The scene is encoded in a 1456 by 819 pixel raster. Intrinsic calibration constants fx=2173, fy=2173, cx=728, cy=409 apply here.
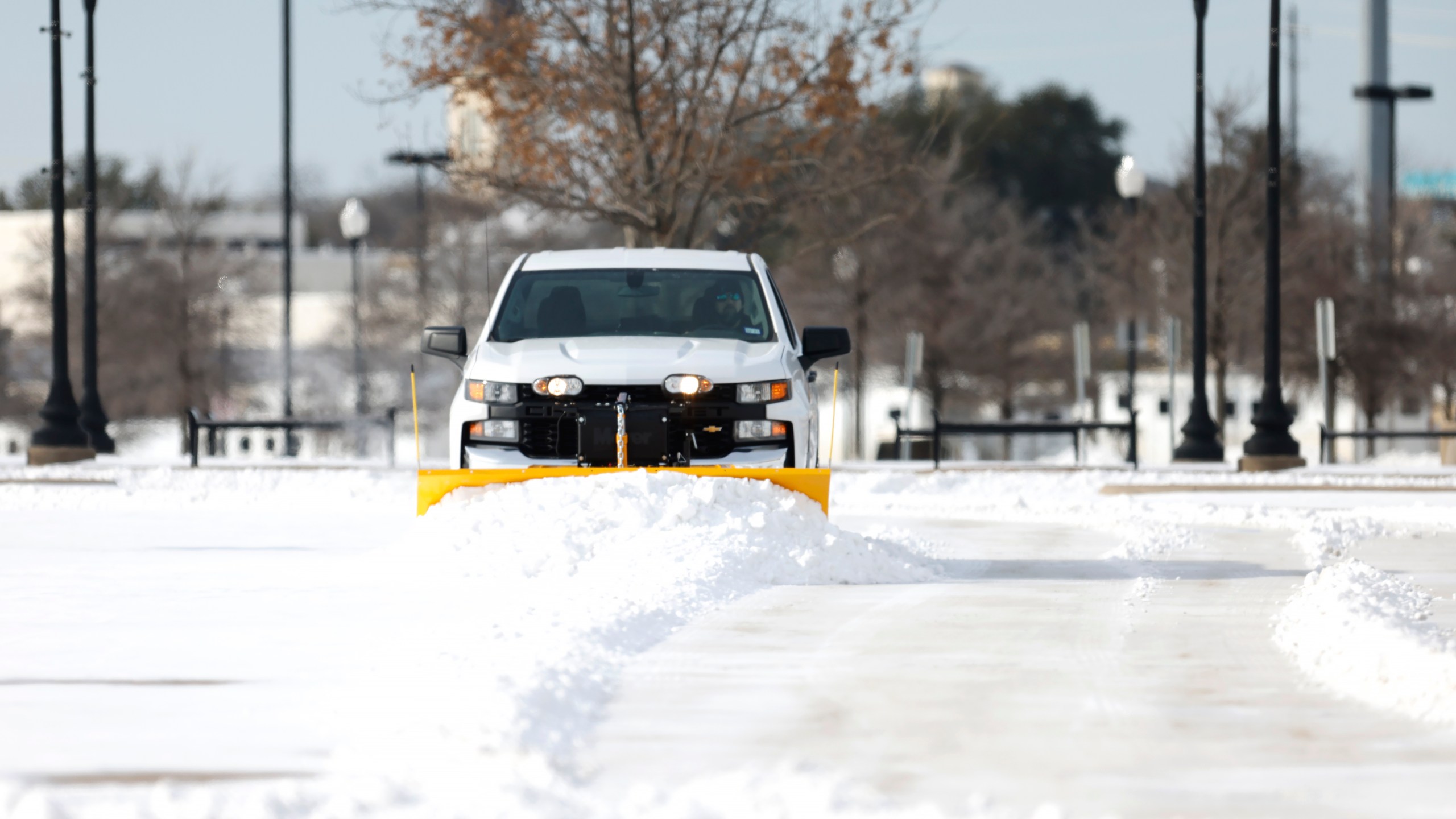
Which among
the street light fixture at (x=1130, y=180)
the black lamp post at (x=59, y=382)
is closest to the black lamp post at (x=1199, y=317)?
the street light fixture at (x=1130, y=180)

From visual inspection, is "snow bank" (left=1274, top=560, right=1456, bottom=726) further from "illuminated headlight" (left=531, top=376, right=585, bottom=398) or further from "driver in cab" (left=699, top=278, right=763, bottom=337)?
"illuminated headlight" (left=531, top=376, right=585, bottom=398)

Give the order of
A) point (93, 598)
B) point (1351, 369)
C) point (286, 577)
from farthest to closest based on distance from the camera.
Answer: point (1351, 369)
point (286, 577)
point (93, 598)

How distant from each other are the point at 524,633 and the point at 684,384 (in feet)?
11.2

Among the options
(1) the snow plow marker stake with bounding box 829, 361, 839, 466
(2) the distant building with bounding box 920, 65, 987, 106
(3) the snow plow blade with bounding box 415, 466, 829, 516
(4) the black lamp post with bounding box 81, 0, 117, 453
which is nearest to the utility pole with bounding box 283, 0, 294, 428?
(4) the black lamp post with bounding box 81, 0, 117, 453

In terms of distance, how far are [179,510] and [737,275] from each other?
25.7 feet

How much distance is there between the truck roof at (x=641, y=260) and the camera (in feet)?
43.5

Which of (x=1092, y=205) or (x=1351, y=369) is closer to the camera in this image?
(x=1351, y=369)

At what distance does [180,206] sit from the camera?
56.4 metres

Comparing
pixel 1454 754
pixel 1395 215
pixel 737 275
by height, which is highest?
pixel 1395 215

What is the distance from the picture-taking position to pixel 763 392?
12.0 meters

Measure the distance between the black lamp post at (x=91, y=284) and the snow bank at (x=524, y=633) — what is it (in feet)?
63.6

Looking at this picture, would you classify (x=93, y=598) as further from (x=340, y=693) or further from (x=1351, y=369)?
(x=1351, y=369)

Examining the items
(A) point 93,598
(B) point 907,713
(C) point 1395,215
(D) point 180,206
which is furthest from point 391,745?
(D) point 180,206

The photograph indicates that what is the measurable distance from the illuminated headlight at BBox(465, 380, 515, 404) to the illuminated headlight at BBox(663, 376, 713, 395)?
2.86ft
